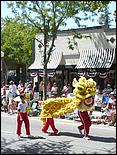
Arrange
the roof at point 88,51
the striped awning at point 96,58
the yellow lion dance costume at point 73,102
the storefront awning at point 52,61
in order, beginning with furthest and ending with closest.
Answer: the storefront awning at point 52,61 < the roof at point 88,51 < the striped awning at point 96,58 < the yellow lion dance costume at point 73,102

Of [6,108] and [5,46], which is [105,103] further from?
[5,46]

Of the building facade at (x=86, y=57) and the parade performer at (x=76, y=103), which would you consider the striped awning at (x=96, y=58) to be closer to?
the building facade at (x=86, y=57)

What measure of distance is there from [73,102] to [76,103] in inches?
10.7

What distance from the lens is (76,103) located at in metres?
12.1

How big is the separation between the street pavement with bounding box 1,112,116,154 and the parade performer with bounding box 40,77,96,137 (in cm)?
56

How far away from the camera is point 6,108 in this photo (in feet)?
64.1

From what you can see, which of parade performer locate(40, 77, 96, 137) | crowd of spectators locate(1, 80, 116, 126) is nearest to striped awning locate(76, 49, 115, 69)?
crowd of spectators locate(1, 80, 116, 126)

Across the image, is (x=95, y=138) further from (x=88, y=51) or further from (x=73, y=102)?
(x=88, y=51)

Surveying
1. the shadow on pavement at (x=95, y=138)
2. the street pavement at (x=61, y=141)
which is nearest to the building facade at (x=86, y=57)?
the street pavement at (x=61, y=141)

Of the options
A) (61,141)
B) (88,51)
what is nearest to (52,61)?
Result: (88,51)

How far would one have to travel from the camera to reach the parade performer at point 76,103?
472 inches

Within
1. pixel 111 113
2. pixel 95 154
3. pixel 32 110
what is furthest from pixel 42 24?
pixel 95 154

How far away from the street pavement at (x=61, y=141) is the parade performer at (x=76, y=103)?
22.1 inches

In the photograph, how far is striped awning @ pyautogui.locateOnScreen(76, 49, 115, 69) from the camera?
2473 cm
